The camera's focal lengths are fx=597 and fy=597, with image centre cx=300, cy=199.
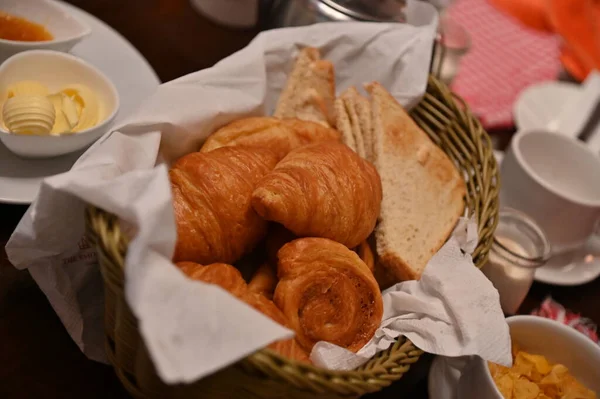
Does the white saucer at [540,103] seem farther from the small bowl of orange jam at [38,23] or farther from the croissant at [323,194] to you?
the small bowl of orange jam at [38,23]

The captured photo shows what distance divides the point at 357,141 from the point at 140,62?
429 mm

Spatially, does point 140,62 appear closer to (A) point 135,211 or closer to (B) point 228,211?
(B) point 228,211

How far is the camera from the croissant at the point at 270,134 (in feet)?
2.80

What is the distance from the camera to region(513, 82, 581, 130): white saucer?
1.35 m

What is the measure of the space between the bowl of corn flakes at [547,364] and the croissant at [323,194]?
0.24m

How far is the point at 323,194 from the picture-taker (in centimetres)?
75

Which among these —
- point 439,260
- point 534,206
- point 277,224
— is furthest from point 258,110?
point 534,206

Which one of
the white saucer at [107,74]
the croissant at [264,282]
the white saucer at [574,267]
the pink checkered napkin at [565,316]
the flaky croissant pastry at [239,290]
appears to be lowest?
the pink checkered napkin at [565,316]

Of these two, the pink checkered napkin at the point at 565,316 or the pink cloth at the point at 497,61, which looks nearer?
the pink checkered napkin at the point at 565,316

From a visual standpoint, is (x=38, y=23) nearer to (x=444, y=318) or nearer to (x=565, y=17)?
(x=444, y=318)

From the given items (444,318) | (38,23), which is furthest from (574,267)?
(38,23)

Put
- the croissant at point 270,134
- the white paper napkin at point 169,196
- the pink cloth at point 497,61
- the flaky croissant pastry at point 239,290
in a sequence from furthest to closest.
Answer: the pink cloth at point 497,61 → the croissant at point 270,134 → the flaky croissant pastry at point 239,290 → the white paper napkin at point 169,196

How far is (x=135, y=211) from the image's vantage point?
566 mm

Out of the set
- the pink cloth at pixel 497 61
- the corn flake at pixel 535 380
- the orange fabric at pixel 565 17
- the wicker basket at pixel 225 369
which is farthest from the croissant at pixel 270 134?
the orange fabric at pixel 565 17
